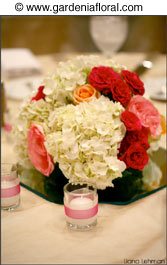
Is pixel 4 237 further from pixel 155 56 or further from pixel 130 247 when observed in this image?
pixel 155 56

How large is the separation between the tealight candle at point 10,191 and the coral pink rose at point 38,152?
6 centimetres

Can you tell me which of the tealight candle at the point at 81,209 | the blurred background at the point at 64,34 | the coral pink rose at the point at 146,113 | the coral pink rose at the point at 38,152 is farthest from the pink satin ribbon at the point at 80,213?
the blurred background at the point at 64,34

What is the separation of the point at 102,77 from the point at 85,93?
0.17 ft

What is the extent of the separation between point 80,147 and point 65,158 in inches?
1.6

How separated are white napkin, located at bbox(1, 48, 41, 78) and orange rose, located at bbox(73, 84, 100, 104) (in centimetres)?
104

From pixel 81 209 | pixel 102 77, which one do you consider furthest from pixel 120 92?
pixel 81 209

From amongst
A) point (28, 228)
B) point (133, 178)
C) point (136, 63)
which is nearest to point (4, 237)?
point (28, 228)

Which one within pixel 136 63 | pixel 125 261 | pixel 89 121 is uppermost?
pixel 136 63

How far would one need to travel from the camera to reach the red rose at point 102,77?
0.97 meters

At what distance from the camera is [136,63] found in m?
2.15

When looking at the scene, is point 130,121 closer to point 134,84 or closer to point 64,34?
point 134,84

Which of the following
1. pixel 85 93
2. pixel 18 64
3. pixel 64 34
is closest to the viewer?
pixel 85 93

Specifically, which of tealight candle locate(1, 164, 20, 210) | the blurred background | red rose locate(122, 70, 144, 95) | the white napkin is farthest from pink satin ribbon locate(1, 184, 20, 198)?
the blurred background

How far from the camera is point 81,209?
87 cm
